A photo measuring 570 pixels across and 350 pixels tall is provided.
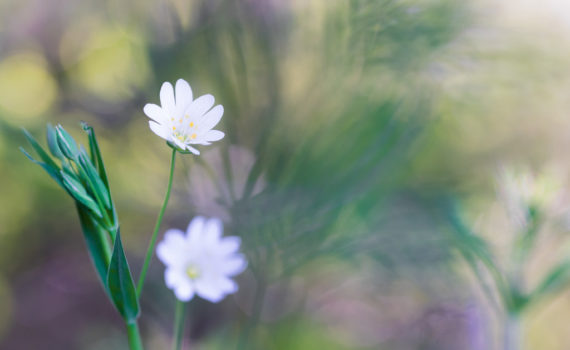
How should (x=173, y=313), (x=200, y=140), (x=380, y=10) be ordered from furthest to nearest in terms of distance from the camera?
(x=173, y=313)
(x=380, y=10)
(x=200, y=140)

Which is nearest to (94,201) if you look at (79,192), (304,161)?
(79,192)

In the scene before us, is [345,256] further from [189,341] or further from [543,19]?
[543,19]

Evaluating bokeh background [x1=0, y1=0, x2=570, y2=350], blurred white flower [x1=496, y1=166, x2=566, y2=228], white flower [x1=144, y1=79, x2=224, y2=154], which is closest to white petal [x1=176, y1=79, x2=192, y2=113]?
white flower [x1=144, y1=79, x2=224, y2=154]

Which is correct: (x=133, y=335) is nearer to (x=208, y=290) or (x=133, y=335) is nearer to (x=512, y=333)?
(x=208, y=290)

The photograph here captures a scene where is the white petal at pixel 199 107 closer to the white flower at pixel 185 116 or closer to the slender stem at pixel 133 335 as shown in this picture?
the white flower at pixel 185 116

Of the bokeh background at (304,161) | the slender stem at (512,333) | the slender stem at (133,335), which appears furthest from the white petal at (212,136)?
the slender stem at (512,333)

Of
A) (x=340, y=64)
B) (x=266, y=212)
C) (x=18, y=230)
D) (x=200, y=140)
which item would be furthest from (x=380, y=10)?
(x=18, y=230)

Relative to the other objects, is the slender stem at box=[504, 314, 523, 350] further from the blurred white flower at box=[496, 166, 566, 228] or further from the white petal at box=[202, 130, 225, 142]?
the white petal at box=[202, 130, 225, 142]
